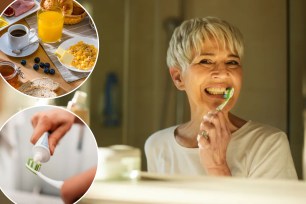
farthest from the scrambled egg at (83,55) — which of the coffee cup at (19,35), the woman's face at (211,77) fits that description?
the woman's face at (211,77)

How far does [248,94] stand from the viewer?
3.01 ft

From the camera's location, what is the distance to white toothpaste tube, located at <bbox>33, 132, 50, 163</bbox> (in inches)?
39.0

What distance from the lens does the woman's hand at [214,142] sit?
3.01 feet

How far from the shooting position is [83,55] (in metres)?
0.99

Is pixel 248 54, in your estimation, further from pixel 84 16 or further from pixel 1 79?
pixel 1 79

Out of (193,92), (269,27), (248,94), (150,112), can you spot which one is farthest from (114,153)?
(269,27)

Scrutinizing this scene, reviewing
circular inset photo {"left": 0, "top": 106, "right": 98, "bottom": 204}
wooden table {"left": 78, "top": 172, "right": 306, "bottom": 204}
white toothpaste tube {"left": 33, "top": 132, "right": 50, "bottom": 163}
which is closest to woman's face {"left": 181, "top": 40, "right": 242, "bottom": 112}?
wooden table {"left": 78, "top": 172, "right": 306, "bottom": 204}

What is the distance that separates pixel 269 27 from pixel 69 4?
0.50 metres

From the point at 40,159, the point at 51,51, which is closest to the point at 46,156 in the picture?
→ the point at 40,159

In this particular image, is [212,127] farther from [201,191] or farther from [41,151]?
[41,151]

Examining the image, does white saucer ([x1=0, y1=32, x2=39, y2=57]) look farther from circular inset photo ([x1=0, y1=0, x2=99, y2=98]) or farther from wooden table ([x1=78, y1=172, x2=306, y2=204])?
wooden table ([x1=78, y1=172, x2=306, y2=204])

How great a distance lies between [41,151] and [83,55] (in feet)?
0.87

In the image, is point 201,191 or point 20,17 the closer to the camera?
point 201,191

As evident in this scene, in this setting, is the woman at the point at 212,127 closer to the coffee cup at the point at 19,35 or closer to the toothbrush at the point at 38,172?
the toothbrush at the point at 38,172
